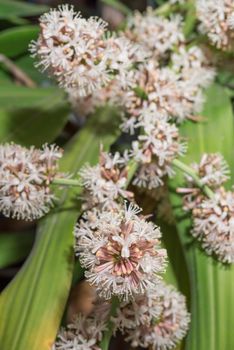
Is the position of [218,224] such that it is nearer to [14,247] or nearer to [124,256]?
[124,256]

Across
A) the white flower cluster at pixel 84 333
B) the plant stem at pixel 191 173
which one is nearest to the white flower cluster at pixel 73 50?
the plant stem at pixel 191 173

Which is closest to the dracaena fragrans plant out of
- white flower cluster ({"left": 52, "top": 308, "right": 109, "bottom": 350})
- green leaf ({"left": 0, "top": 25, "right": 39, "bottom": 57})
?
white flower cluster ({"left": 52, "top": 308, "right": 109, "bottom": 350})

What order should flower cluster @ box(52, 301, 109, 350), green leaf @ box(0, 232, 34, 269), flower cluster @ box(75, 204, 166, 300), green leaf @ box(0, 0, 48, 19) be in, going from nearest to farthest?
1. flower cluster @ box(75, 204, 166, 300)
2. flower cluster @ box(52, 301, 109, 350)
3. green leaf @ box(0, 232, 34, 269)
4. green leaf @ box(0, 0, 48, 19)

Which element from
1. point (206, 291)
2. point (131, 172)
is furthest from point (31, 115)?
point (206, 291)

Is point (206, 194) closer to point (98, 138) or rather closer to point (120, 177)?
point (120, 177)

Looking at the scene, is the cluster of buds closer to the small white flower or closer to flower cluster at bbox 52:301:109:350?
the small white flower

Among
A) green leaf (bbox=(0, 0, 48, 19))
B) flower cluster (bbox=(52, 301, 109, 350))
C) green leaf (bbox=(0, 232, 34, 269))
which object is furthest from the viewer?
green leaf (bbox=(0, 0, 48, 19))
